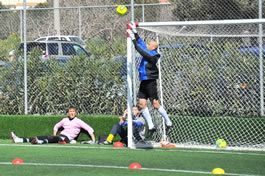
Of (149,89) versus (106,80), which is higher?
(106,80)

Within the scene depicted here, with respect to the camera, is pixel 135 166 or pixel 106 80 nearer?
pixel 135 166

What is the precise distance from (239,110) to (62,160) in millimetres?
3928

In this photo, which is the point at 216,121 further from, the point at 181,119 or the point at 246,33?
the point at 246,33

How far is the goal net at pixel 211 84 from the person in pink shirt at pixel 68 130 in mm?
1185

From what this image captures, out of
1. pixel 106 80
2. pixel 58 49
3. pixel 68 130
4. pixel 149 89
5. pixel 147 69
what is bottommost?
pixel 68 130

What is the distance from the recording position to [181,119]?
12.6m

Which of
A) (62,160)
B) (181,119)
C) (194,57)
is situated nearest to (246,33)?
(194,57)

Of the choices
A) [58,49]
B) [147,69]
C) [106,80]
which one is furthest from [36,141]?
[58,49]

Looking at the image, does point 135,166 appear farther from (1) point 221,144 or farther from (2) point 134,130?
(2) point 134,130

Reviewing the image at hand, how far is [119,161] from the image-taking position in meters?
9.77

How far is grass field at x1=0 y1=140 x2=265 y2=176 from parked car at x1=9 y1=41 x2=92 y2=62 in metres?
3.43

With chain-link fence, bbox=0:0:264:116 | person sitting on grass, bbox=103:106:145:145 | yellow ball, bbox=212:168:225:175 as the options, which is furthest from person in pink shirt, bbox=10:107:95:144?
yellow ball, bbox=212:168:225:175

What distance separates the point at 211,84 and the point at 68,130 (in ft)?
10.1

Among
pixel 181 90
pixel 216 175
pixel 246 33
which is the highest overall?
pixel 246 33
